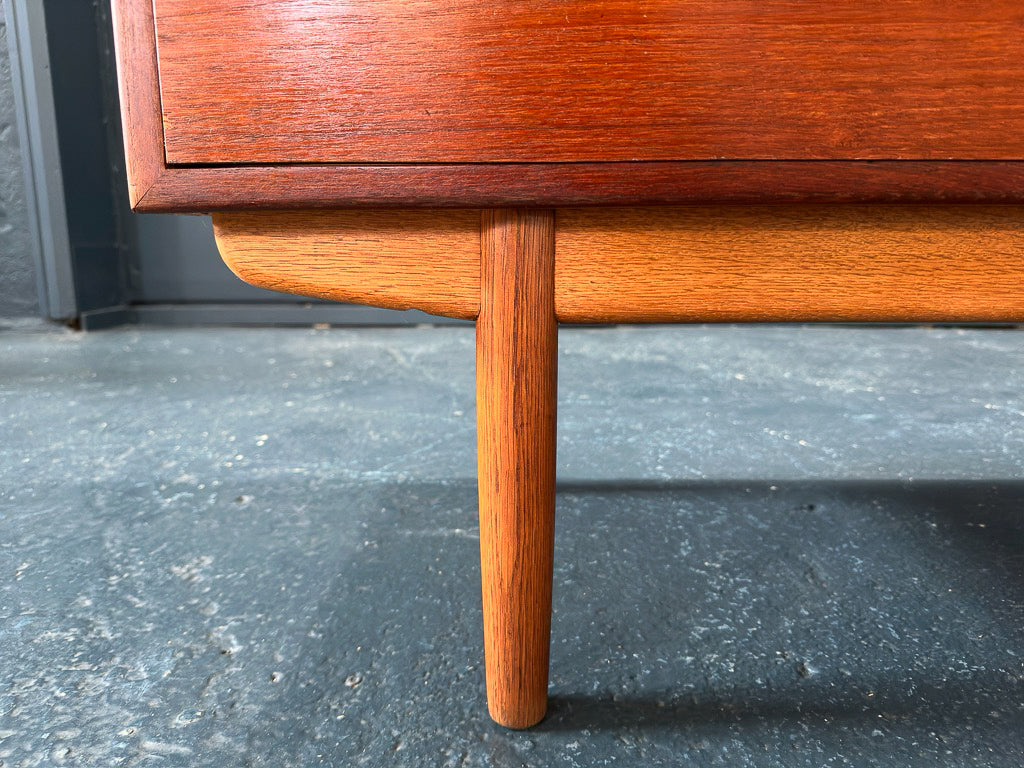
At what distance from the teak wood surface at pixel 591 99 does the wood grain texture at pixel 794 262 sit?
36 millimetres

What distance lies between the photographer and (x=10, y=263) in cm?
233

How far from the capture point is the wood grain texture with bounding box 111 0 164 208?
486 mm

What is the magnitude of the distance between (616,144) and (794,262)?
147mm

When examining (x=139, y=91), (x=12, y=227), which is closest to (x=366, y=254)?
(x=139, y=91)

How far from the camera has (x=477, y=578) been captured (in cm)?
87

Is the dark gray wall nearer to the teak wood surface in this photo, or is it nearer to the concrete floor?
the concrete floor

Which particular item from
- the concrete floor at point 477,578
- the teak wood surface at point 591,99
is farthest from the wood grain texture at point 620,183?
the concrete floor at point 477,578

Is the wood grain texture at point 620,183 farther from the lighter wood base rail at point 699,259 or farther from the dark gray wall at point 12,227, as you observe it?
the dark gray wall at point 12,227

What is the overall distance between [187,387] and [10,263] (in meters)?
1.05

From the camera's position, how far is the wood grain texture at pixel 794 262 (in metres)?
0.52

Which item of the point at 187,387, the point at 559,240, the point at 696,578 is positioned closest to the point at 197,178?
the point at 559,240

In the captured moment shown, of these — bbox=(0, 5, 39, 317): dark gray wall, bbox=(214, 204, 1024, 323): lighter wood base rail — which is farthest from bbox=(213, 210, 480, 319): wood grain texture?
bbox=(0, 5, 39, 317): dark gray wall

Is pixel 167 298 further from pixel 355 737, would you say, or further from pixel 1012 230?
pixel 1012 230

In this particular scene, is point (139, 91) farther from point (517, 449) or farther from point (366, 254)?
point (517, 449)
